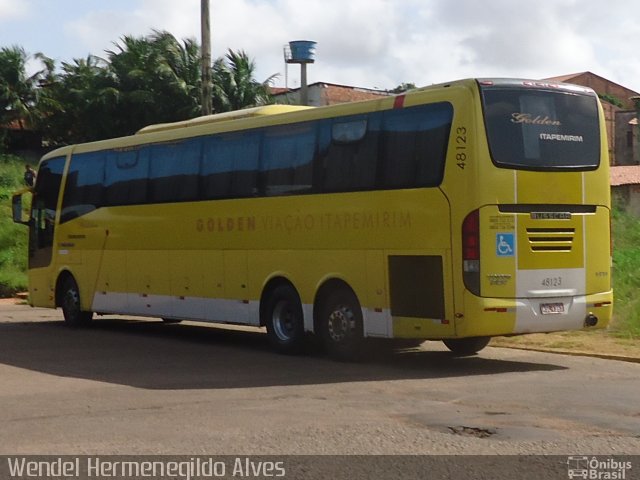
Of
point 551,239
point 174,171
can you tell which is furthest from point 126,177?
point 551,239

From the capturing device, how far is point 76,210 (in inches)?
853

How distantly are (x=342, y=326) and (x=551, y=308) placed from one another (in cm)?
281

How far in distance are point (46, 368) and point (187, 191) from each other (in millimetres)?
4550

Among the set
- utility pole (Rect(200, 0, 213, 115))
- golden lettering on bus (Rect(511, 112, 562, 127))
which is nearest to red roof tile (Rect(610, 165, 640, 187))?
utility pole (Rect(200, 0, 213, 115))

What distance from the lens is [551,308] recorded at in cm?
1410

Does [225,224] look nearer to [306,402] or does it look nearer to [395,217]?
[395,217]

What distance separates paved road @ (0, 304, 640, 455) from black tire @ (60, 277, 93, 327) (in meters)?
4.06

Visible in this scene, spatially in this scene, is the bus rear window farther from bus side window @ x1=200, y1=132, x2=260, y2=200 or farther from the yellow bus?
bus side window @ x1=200, y1=132, x2=260, y2=200

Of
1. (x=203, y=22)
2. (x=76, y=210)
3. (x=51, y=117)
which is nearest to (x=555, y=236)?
(x=76, y=210)

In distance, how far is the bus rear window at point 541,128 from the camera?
45.0 feet

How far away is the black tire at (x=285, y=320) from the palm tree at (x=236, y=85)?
34.0m

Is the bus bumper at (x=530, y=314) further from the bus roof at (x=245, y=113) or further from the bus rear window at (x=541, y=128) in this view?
the bus roof at (x=245, y=113)

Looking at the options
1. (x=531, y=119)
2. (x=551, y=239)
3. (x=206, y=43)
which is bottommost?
(x=551, y=239)

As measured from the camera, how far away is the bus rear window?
1371cm
